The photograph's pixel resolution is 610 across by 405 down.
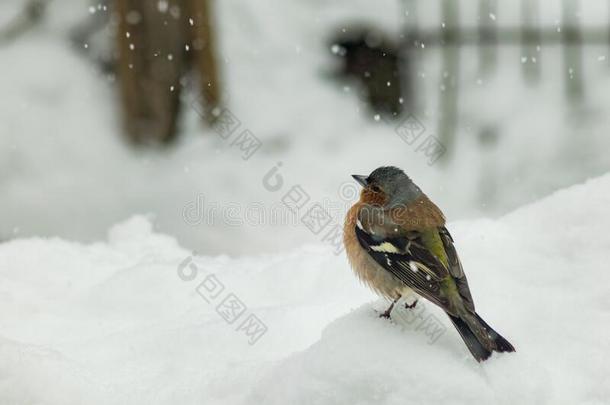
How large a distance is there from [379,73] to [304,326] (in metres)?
4.24

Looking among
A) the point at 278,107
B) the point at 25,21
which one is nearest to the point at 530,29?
the point at 278,107

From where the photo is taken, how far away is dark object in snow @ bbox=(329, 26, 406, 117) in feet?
25.6

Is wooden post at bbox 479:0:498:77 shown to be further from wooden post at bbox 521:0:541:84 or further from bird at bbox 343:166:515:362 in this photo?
bird at bbox 343:166:515:362

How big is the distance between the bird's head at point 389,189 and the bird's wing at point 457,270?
28cm

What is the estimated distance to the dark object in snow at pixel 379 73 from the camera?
780 cm

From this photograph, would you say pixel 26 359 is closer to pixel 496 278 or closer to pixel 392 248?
pixel 392 248

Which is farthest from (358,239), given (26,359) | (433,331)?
(26,359)

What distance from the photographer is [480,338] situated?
10.1 ft

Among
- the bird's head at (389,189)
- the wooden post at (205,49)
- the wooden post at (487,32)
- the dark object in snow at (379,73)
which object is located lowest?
the bird's head at (389,189)

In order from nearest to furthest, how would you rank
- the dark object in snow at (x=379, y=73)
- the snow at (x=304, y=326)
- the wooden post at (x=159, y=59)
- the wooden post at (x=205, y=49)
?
1. the snow at (x=304, y=326)
2. the wooden post at (x=159, y=59)
3. the wooden post at (x=205, y=49)
4. the dark object in snow at (x=379, y=73)

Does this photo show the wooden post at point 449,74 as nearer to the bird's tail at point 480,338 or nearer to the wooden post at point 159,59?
the wooden post at point 159,59

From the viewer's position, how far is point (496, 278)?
3805mm

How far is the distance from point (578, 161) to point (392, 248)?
4373 millimetres

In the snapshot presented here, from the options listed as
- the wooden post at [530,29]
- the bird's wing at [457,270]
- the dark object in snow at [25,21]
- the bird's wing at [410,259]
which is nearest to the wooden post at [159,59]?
the dark object in snow at [25,21]
